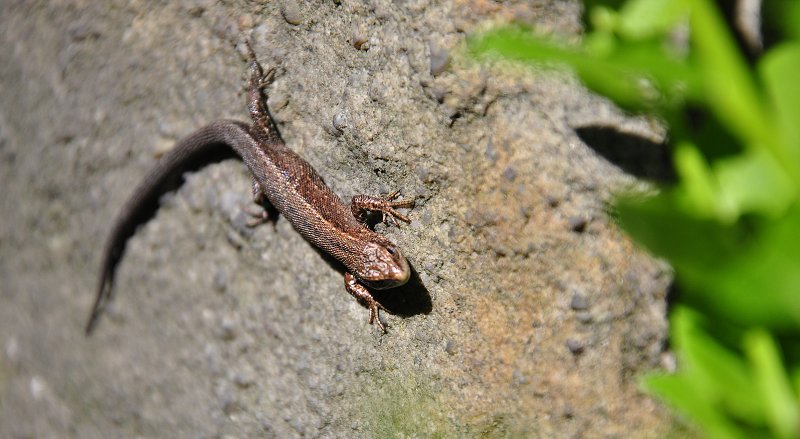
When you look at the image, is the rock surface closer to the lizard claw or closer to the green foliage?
the lizard claw

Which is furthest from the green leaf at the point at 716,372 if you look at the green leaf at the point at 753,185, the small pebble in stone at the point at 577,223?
the small pebble in stone at the point at 577,223

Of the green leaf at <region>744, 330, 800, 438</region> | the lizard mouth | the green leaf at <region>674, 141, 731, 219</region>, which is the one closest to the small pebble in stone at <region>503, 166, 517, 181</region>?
the lizard mouth

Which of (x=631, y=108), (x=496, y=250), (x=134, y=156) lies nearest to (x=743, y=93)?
(x=631, y=108)

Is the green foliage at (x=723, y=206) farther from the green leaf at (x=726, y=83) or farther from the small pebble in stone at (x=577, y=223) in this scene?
the small pebble in stone at (x=577, y=223)

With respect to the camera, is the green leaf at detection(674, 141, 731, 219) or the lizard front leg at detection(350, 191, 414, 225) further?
the lizard front leg at detection(350, 191, 414, 225)

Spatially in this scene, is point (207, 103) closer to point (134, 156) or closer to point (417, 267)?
point (134, 156)

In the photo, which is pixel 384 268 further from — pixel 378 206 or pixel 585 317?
pixel 585 317

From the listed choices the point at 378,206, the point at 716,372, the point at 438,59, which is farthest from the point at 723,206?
the point at 378,206
